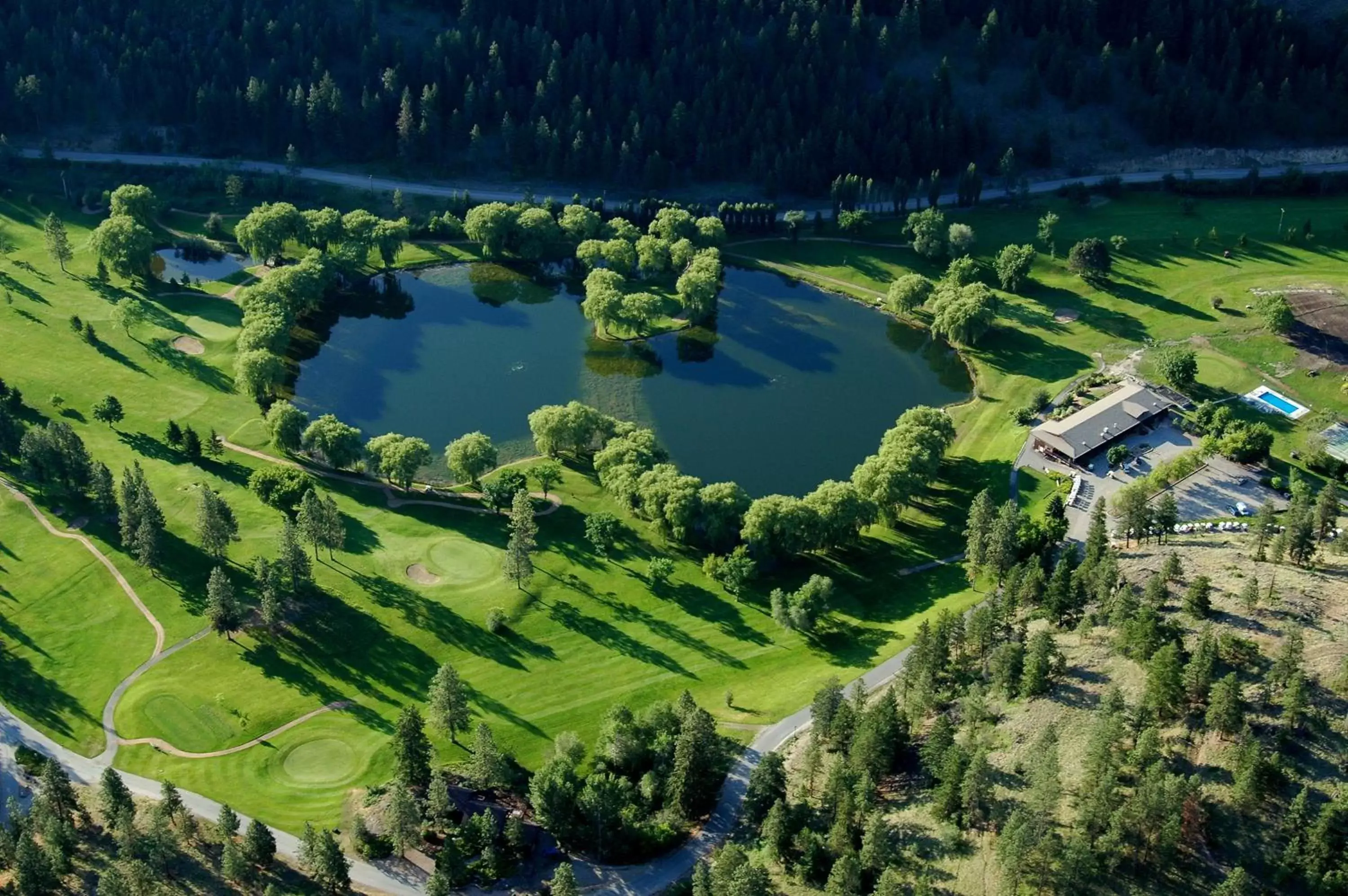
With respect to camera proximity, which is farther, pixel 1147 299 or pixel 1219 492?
pixel 1147 299

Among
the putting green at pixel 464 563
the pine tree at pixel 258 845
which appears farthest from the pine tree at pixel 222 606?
the pine tree at pixel 258 845

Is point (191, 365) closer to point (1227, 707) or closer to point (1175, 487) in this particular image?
point (1175, 487)

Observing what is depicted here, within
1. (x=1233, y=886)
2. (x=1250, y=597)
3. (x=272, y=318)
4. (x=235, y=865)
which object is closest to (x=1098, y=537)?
(x=1250, y=597)

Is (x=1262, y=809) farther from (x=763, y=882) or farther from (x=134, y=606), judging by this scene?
(x=134, y=606)

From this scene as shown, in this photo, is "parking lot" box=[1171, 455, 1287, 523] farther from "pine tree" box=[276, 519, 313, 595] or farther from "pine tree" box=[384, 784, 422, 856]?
"pine tree" box=[276, 519, 313, 595]

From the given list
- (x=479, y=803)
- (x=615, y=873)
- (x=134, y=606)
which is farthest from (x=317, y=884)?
(x=134, y=606)

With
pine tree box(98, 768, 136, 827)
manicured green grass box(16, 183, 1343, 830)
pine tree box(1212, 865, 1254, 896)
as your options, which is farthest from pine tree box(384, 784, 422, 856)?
pine tree box(1212, 865, 1254, 896)
